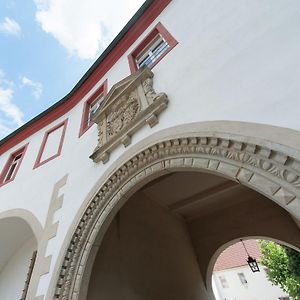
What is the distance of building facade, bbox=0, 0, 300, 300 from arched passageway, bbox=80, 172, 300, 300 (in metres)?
0.02

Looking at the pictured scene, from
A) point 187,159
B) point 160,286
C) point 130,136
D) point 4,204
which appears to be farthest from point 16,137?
point 187,159

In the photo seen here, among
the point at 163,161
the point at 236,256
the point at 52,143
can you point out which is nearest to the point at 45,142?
the point at 52,143

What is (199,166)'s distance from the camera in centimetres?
193

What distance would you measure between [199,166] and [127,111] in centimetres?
166

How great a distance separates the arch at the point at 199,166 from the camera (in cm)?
140

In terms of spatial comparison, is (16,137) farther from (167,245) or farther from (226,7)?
(226,7)

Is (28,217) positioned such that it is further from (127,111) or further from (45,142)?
(127,111)

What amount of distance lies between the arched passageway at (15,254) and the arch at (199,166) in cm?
237

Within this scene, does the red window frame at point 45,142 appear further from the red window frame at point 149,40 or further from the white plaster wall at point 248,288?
the white plaster wall at point 248,288

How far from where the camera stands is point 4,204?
475 centimetres

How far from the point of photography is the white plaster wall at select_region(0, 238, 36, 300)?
14.8ft

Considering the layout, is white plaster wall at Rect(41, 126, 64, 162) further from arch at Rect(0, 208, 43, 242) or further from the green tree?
the green tree

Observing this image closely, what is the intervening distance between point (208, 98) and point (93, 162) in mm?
2031

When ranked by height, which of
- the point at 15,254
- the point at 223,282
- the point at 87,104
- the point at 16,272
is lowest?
the point at 16,272
